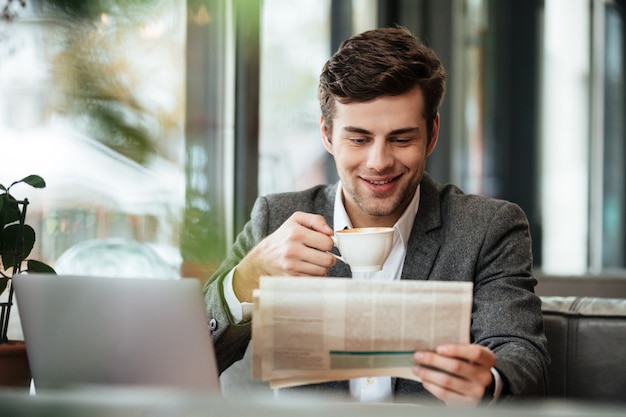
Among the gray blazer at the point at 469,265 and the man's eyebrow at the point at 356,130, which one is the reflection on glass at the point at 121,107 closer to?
the gray blazer at the point at 469,265

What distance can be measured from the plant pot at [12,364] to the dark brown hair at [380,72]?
0.79m

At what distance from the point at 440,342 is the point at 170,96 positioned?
0.72m

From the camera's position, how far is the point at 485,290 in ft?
4.78

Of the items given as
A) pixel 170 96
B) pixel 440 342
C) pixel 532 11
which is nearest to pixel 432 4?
pixel 532 11

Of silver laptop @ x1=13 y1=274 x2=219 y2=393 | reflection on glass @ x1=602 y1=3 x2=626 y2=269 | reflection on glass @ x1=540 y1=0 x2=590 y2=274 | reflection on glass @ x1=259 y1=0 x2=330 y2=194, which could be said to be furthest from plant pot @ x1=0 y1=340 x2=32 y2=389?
reflection on glass @ x1=602 y1=3 x2=626 y2=269

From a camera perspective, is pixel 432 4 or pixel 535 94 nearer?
pixel 432 4

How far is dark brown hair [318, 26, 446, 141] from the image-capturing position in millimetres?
1507

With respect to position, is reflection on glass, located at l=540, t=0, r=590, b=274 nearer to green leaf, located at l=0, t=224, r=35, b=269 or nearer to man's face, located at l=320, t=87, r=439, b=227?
man's face, located at l=320, t=87, r=439, b=227

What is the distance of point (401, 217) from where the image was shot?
1.61 m

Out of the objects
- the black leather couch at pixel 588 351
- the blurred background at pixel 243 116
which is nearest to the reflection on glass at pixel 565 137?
the blurred background at pixel 243 116

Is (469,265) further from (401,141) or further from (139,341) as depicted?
(139,341)

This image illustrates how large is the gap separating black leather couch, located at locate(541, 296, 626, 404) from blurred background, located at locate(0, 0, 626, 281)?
28.1 inches

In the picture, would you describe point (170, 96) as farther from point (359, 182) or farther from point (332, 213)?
point (332, 213)

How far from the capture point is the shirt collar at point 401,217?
1606mm
